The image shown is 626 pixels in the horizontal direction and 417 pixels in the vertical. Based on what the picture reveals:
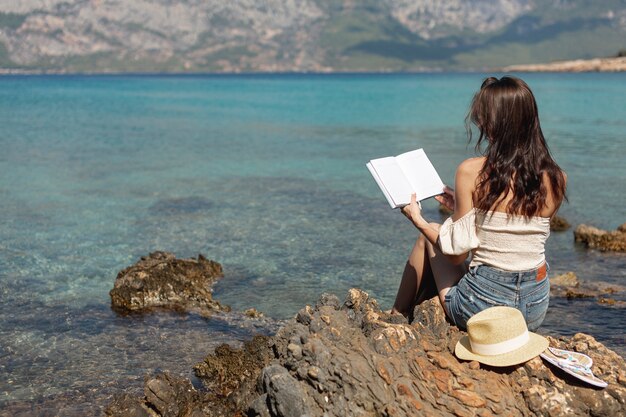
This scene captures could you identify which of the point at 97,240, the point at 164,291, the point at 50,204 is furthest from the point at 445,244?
the point at 50,204

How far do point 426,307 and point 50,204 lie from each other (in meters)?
16.4

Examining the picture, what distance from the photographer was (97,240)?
53.5ft

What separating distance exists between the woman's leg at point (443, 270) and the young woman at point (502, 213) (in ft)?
0.04

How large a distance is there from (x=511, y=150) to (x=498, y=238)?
0.80 meters

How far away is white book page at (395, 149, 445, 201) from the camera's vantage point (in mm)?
6684

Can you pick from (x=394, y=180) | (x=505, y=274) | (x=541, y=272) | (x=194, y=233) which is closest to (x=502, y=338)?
(x=505, y=274)

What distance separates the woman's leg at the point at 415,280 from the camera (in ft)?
22.2

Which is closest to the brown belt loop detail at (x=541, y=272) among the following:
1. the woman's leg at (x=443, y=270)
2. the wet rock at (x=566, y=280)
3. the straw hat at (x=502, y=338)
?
the straw hat at (x=502, y=338)

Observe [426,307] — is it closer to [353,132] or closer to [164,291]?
[164,291]

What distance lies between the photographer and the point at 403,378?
6020 mm

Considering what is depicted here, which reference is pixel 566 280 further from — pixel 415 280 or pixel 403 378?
pixel 403 378

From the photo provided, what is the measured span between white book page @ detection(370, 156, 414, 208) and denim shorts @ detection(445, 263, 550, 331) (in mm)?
925

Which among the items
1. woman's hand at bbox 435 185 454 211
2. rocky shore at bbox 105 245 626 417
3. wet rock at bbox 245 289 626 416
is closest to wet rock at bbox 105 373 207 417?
rocky shore at bbox 105 245 626 417

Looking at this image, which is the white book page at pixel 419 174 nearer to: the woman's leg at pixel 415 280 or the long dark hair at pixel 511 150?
the woman's leg at pixel 415 280
